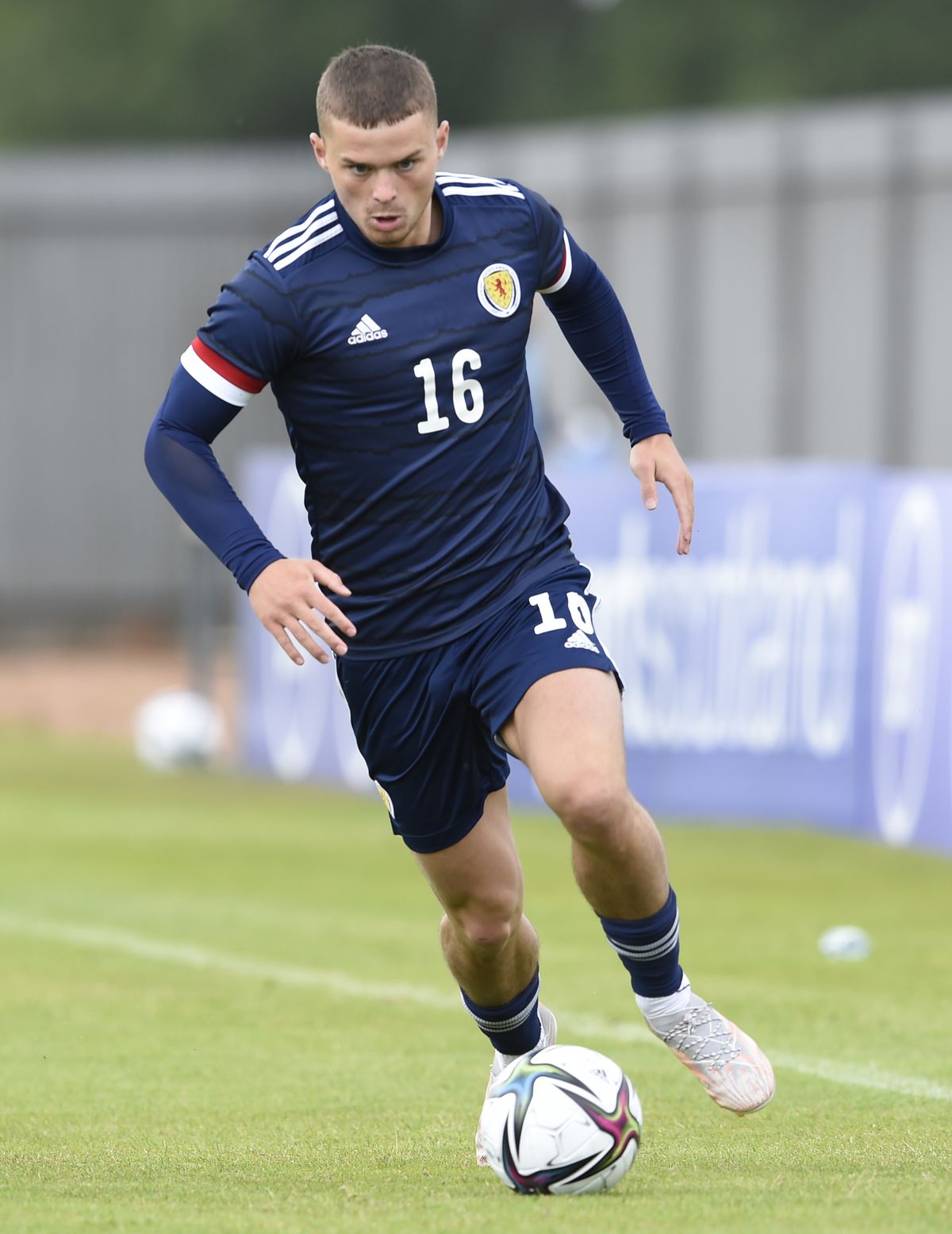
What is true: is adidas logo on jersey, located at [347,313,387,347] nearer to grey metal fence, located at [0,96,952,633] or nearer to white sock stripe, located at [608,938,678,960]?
white sock stripe, located at [608,938,678,960]

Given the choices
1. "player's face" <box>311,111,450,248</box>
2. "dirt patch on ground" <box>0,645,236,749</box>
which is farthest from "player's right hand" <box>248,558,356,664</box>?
"dirt patch on ground" <box>0,645,236,749</box>

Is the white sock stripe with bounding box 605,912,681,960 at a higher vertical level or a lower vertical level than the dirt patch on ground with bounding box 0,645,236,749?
higher

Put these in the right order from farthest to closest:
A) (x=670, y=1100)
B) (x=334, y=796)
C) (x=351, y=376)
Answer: (x=334, y=796), (x=670, y=1100), (x=351, y=376)

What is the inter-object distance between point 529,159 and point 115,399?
6114 millimetres

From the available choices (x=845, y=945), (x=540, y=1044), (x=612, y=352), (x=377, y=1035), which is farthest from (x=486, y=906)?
(x=845, y=945)

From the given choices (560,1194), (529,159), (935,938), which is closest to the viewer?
(560,1194)

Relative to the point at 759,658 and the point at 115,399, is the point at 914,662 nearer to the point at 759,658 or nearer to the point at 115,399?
the point at 759,658

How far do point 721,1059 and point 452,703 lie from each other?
1028mm

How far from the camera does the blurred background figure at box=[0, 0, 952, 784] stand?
80.5 feet

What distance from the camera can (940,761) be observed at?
37.9 ft

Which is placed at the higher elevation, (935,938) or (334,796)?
(935,938)

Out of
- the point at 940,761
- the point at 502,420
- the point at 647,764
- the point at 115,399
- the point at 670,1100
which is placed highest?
the point at 502,420

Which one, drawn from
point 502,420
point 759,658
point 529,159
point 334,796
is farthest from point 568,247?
point 529,159

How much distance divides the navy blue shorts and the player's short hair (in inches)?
45.1
